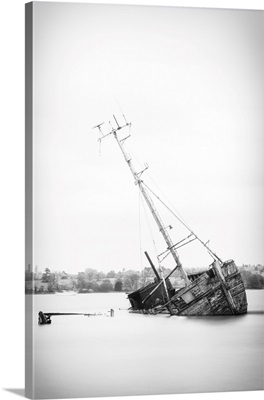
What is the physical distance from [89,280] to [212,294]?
3.90ft

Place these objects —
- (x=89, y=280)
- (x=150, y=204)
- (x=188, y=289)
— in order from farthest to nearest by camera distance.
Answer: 1. (x=188, y=289)
2. (x=150, y=204)
3. (x=89, y=280)

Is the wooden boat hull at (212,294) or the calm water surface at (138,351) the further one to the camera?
the wooden boat hull at (212,294)

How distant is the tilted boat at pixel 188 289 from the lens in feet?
29.2

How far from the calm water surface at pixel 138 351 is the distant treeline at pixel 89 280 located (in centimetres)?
9

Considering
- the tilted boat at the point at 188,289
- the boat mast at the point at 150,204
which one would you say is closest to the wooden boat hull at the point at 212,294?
the tilted boat at the point at 188,289

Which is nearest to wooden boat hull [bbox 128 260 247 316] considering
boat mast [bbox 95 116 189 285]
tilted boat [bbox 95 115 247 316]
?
tilted boat [bbox 95 115 247 316]

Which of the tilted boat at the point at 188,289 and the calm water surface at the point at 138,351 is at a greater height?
the tilted boat at the point at 188,289

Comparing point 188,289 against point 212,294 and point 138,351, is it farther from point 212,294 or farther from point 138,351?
point 138,351

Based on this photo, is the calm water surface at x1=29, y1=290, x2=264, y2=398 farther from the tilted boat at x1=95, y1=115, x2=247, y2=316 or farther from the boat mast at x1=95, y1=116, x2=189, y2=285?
the boat mast at x1=95, y1=116, x2=189, y2=285

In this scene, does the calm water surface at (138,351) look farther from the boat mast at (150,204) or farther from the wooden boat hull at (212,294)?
the boat mast at (150,204)

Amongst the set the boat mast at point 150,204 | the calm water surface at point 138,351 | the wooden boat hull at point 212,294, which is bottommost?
the calm water surface at point 138,351

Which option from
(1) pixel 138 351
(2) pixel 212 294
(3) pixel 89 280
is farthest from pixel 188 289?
(3) pixel 89 280

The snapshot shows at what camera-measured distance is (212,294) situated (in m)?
9.12

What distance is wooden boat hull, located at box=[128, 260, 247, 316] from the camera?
8.99 metres
